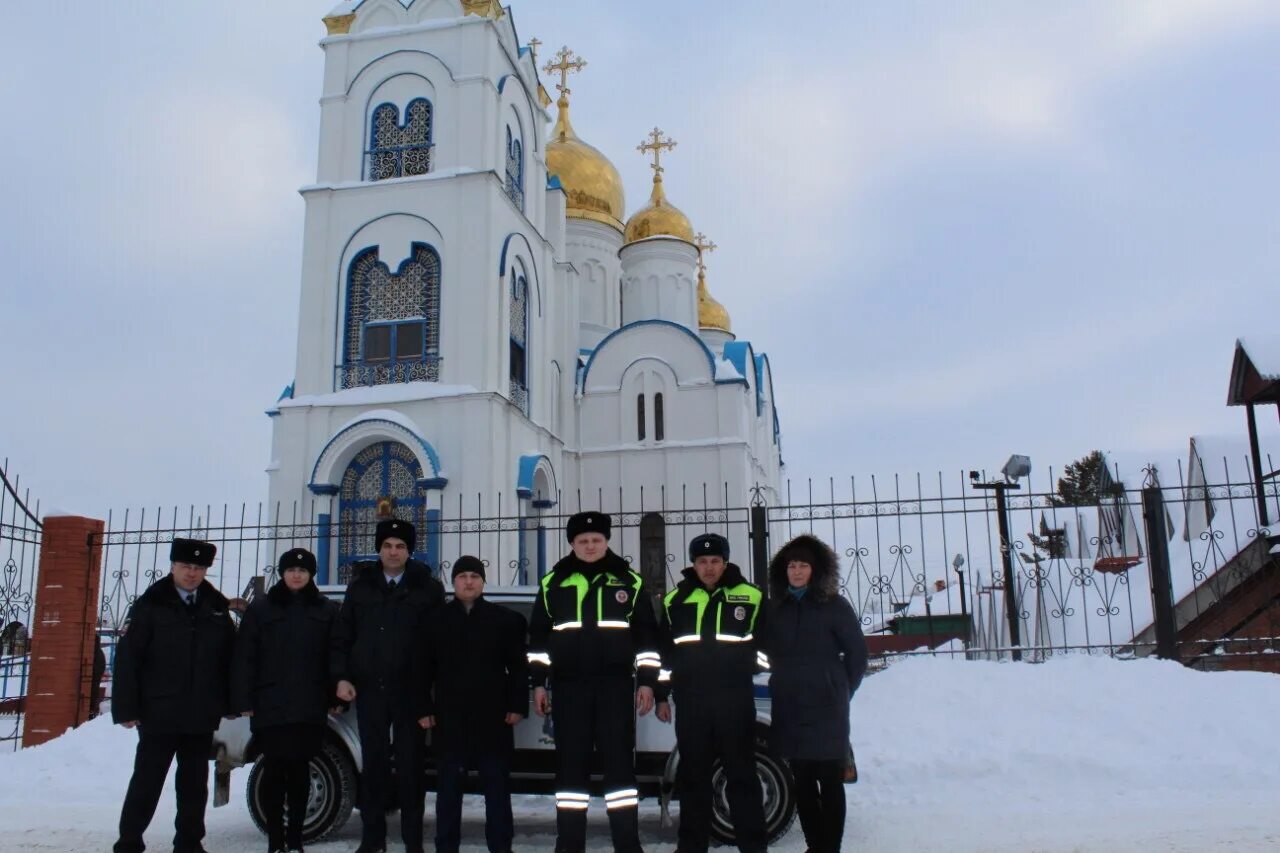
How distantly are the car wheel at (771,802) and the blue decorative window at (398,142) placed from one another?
14176 mm

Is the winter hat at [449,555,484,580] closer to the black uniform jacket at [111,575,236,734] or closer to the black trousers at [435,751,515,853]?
the black trousers at [435,751,515,853]

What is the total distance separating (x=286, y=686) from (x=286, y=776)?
46cm

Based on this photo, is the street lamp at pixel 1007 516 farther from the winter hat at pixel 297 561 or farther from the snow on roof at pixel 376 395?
the snow on roof at pixel 376 395

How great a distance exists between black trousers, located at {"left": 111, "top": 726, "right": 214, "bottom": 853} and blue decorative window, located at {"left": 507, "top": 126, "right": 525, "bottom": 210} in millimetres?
14161

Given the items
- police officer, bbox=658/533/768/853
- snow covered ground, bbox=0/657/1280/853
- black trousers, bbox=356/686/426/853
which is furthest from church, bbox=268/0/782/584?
police officer, bbox=658/533/768/853

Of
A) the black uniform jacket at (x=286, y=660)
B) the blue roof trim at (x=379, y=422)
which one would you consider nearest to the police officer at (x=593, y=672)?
the black uniform jacket at (x=286, y=660)

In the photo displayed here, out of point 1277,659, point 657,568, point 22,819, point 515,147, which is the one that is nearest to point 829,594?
point 22,819

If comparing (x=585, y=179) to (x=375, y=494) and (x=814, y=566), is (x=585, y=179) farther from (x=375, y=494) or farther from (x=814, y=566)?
(x=814, y=566)

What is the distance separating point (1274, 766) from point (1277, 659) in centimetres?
526

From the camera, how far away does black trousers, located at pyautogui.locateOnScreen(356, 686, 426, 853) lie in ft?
16.2

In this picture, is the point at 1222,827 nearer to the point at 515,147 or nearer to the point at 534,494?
the point at 534,494

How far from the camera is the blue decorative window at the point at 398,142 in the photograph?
688 inches

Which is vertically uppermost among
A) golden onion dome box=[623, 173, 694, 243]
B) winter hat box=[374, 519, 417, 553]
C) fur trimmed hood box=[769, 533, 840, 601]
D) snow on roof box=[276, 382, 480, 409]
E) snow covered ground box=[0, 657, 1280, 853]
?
golden onion dome box=[623, 173, 694, 243]

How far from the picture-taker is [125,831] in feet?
16.0
